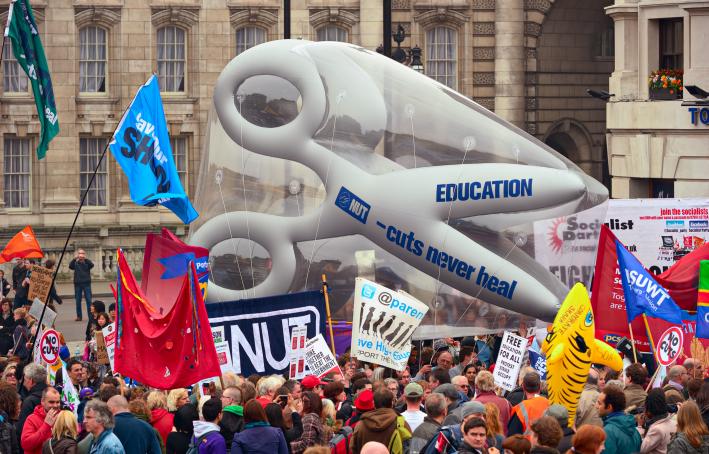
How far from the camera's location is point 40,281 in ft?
81.2

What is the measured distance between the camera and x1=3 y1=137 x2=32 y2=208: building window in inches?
1598

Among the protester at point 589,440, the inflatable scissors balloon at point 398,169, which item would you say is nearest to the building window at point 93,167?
the inflatable scissors balloon at point 398,169

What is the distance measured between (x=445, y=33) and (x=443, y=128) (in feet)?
73.5

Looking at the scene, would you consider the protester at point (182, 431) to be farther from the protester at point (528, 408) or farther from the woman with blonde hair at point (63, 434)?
the protester at point (528, 408)

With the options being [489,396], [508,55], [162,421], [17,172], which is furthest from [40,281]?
[508,55]

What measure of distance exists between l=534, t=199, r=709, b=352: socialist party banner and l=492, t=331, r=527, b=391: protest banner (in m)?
2.53

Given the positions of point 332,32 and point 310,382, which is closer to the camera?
point 310,382

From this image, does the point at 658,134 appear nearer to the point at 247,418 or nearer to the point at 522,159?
the point at 522,159

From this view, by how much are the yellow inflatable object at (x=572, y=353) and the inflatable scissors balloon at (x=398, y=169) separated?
4603mm

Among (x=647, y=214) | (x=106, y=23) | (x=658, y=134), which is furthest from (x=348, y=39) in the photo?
(x=647, y=214)

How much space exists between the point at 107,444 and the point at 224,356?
15.8 feet

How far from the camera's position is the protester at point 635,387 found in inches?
571

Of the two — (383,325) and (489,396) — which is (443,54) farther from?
(489,396)

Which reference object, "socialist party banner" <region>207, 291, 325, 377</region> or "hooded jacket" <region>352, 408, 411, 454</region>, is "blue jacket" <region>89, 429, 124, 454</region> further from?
"socialist party banner" <region>207, 291, 325, 377</region>
